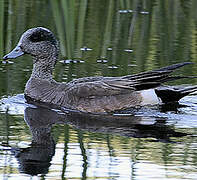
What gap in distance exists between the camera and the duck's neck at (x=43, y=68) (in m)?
9.95

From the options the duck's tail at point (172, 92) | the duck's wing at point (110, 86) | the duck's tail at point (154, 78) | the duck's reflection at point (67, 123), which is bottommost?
the duck's reflection at point (67, 123)

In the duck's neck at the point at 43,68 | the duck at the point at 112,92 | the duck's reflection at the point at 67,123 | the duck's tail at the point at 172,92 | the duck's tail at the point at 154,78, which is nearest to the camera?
the duck's reflection at the point at 67,123

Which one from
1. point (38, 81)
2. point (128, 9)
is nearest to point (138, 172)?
point (38, 81)

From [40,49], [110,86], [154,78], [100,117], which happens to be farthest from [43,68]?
[154,78]

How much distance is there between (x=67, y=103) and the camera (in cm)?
920

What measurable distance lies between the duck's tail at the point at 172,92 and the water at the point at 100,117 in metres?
0.18

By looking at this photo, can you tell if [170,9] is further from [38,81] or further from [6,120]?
[6,120]

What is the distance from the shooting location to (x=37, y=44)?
392 inches

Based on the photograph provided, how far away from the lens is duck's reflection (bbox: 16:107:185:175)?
21.7ft

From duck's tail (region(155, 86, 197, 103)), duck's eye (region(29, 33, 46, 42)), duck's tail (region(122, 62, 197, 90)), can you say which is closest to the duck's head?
duck's eye (region(29, 33, 46, 42))

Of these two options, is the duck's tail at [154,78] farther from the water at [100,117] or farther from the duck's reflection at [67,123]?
the duck's reflection at [67,123]

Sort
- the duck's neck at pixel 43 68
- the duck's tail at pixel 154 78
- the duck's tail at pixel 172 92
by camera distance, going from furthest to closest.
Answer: the duck's neck at pixel 43 68 < the duck's tail at pixel 172 92 < the duck's tail at pixel 154 78

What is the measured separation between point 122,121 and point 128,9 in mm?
6670

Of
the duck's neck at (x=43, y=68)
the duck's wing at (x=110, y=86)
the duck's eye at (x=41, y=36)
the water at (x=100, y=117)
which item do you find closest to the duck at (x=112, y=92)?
the duck's wing at (x=110, y=86)
